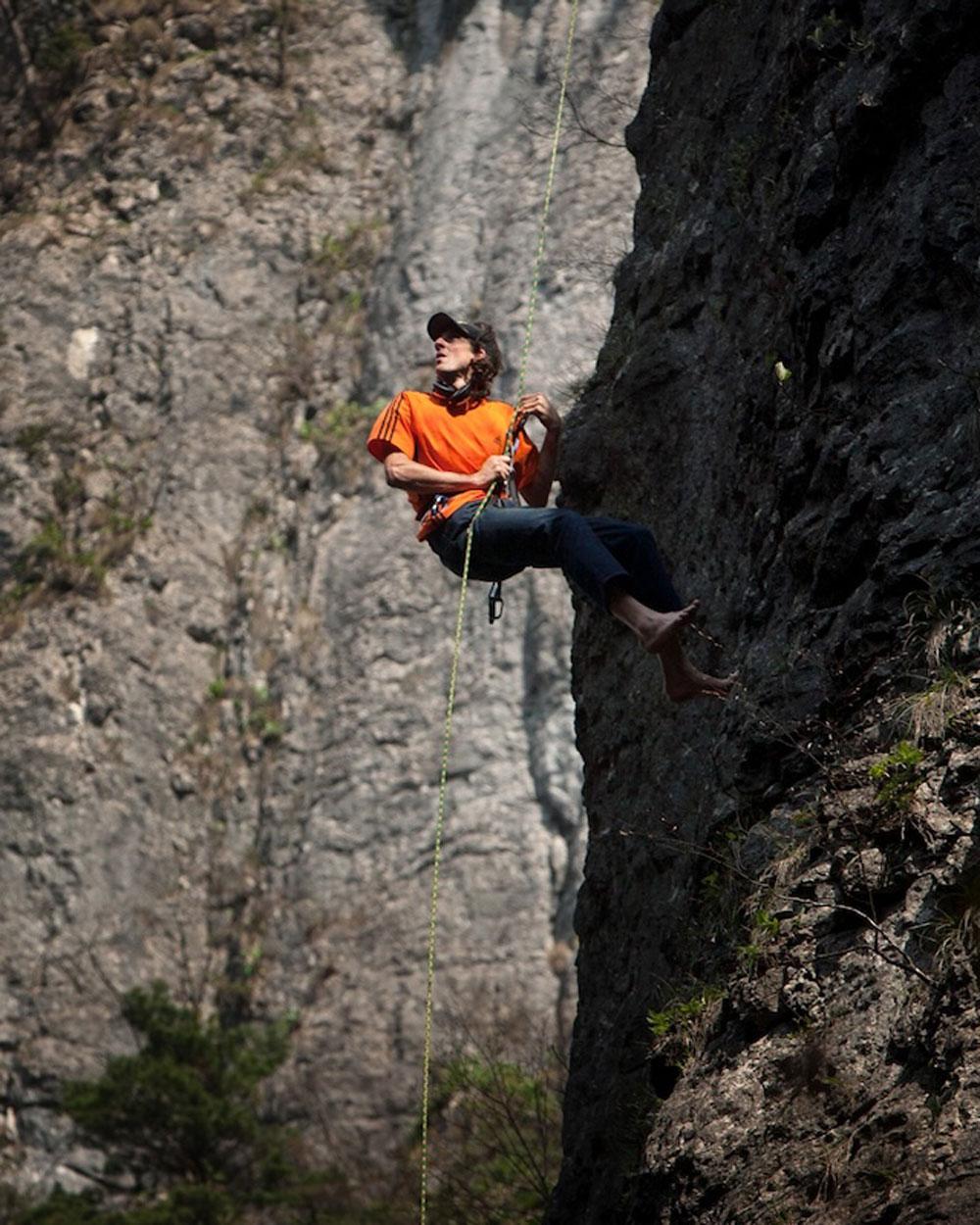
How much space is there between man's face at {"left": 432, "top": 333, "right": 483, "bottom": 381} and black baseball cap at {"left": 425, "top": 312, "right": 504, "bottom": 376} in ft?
0.06

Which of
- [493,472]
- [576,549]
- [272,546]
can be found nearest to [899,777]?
[576,549]

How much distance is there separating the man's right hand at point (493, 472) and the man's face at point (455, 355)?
621mm

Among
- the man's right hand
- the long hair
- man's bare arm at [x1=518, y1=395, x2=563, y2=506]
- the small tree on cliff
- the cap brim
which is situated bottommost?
the small tree on cliff

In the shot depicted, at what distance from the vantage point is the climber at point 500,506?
6.51 meters

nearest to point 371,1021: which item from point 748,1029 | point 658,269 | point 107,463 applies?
point 107,463

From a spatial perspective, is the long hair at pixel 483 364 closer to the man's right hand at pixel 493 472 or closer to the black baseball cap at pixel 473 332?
the black baseball cap at pixel 473 332

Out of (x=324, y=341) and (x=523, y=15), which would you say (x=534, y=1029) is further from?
(x=523, y=15)

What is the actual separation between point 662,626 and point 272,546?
16688 mm

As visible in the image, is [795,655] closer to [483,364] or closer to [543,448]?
[543,448]

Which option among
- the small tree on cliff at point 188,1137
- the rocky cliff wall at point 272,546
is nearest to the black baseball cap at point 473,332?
the small tree on cliff at point 188,1137

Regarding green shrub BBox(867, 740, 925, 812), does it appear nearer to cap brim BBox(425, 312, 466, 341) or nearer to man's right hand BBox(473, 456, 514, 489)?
man's right hand BBox(473, 456, 514, 489)

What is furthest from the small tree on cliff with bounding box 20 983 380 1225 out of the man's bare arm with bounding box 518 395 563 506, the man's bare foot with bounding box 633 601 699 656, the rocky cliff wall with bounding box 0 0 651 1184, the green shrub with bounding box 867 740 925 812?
the green shrub with bounding box 867 740 925 812

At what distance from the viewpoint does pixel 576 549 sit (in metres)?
6.63

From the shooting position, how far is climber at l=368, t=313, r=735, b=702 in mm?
6508
